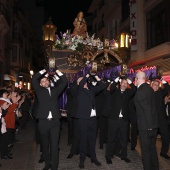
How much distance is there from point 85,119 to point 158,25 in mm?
13614

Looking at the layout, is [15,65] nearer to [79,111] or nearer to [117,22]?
[117,22]

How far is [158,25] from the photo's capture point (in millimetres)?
17562

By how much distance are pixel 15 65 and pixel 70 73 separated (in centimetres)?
2345

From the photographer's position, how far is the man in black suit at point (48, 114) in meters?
5.25

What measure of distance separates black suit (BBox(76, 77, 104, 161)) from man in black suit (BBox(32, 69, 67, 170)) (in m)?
0.69

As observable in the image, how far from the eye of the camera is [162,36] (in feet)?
55.6

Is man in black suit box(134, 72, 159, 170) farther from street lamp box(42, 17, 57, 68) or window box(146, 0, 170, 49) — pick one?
window box(146, 0, 170, 49)

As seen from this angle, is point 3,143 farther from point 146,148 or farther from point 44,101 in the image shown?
point 146,148

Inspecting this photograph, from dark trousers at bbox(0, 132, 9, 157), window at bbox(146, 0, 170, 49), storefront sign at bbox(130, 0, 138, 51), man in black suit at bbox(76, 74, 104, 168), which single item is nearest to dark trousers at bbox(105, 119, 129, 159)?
man in black suit at bbox(76, 74, 104, 168)

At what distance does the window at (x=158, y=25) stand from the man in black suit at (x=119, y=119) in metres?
11.1

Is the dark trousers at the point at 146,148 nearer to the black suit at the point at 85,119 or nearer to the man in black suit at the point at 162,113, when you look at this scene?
the black suit at the point at 85,119

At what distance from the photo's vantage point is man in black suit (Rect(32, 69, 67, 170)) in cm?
525

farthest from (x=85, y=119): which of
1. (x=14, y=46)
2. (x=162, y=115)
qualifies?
(x=14, y=46)

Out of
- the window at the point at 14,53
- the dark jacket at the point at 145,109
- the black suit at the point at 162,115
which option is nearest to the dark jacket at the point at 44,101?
the dark jacket at the point at 145,109
